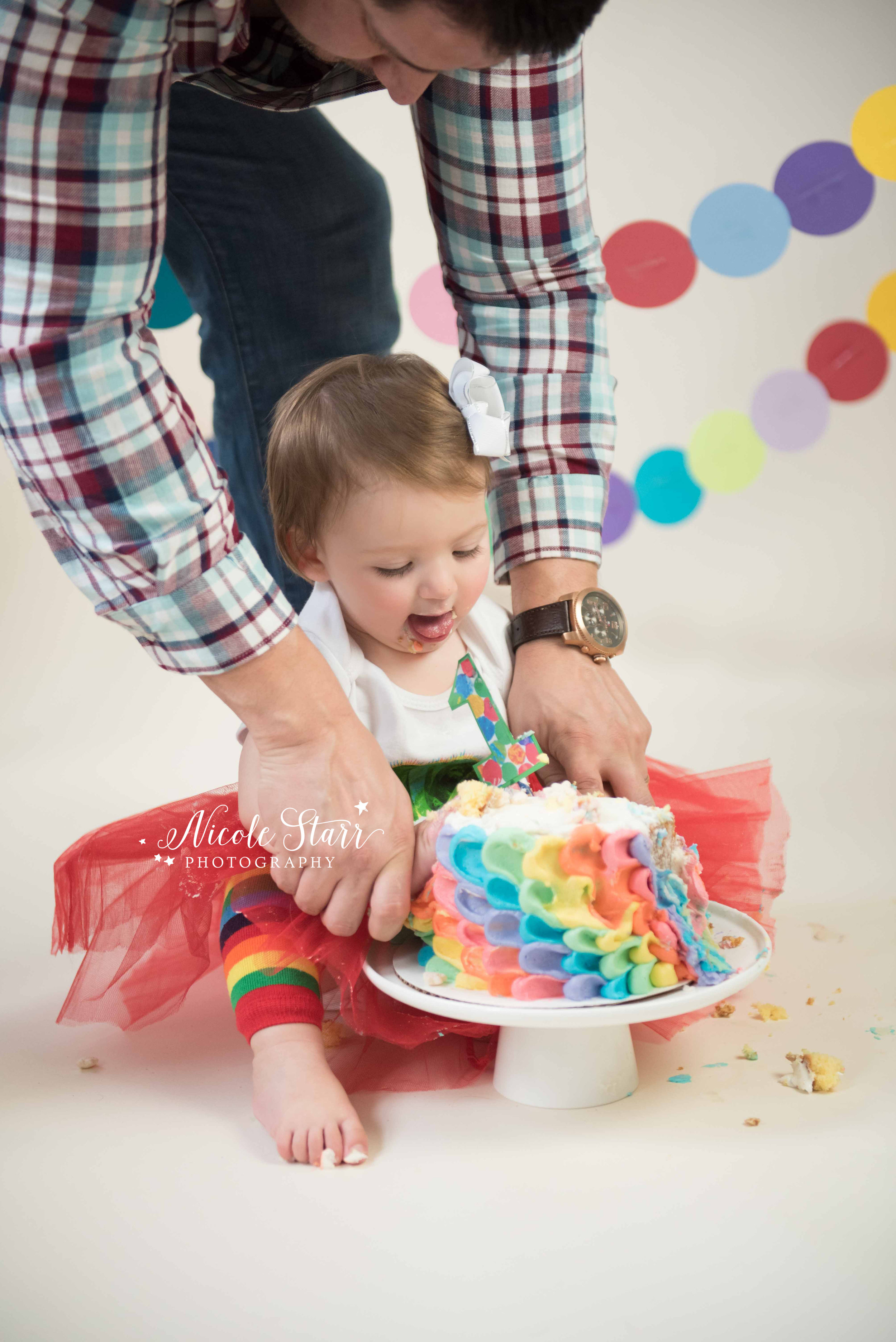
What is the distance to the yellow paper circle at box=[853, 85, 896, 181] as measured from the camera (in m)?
2.56

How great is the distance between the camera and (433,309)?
2801 mm

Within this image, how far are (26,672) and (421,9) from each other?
6.63 feet

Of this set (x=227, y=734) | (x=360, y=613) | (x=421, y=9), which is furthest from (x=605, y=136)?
(x=421, y=9)

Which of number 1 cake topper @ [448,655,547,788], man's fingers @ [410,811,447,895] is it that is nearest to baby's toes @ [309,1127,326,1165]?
man's fingers @ [410,811,447,895]

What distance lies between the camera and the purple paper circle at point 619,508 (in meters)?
2.90

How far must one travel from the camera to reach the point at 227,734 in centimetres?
243

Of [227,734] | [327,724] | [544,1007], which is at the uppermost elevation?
[327,724]

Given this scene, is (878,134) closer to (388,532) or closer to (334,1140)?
(388,532)

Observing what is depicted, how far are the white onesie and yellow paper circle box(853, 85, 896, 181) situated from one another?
188cm

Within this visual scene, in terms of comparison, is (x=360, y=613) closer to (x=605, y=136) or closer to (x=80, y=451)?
(x=80, y=451)

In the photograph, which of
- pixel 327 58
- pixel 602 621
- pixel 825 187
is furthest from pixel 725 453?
pixel 327 58

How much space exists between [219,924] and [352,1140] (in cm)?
40

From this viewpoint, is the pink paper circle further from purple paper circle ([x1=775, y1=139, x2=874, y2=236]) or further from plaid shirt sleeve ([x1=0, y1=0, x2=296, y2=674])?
plaid shirt sleeve ([x1=0, y1=0, x2=296, y2=674])

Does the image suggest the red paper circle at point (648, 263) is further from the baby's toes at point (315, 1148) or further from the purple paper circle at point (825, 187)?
the baby's toes at point (315, 1148)
